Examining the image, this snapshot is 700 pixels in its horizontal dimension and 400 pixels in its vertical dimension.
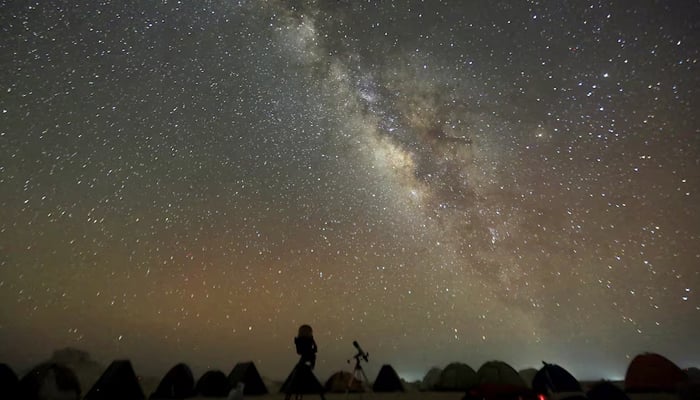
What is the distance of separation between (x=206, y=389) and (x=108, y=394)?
430 centimetres

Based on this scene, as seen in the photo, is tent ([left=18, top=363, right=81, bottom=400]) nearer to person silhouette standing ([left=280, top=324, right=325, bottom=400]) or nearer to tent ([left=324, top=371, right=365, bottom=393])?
tent ([left=324, top=371, right=365, bottom=393])

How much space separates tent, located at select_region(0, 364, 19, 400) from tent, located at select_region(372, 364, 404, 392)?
1328 centimetres

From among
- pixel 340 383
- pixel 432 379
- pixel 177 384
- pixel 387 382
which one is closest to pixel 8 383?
pixel 177 384

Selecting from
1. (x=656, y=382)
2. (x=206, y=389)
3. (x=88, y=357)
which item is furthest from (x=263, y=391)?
(x=88, y=357)

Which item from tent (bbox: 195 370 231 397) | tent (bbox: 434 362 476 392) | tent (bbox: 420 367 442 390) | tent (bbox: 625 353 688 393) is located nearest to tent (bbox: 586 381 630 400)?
tent (bbox: 625 353 688 393)

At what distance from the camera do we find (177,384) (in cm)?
1421

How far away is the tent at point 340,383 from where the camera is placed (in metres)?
16.1

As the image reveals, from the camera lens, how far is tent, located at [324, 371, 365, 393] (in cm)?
1614

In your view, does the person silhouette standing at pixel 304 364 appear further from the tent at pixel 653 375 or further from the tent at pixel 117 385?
the tent at pixel 653 375

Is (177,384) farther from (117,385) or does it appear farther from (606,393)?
(606,393)

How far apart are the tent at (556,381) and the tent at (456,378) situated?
2906 mm

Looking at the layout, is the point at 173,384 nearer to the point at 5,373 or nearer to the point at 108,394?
the point at 108,394

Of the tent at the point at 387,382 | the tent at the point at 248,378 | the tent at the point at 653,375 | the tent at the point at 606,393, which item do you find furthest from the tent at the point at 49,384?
the tent at the point at 653,375

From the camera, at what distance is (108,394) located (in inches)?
425
